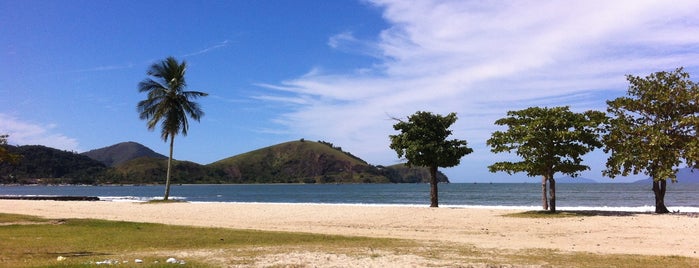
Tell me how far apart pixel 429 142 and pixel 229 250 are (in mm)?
22821

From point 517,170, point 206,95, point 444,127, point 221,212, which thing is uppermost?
point 206,95

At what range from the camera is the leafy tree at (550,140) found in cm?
3008

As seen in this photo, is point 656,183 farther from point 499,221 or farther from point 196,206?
point 196,206

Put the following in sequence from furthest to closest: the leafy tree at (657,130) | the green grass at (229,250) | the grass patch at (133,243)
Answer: the leafy tree at (657,130), the grass patch at (133,243), the green grass at (229,250)

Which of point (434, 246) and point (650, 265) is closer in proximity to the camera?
point (650, 265)

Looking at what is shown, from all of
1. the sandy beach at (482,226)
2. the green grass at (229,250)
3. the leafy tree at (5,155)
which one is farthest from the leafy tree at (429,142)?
the leafy tree at (5,155)

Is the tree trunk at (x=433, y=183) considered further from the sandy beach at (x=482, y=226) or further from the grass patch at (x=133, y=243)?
the grass patch at (x=133, y=243)

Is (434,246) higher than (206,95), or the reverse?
(206,95)

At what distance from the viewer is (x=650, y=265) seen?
13.0 meters

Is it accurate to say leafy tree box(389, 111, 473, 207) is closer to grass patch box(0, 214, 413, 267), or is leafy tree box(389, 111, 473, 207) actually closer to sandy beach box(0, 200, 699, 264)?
sandy beach box(0, 200, 699, 264)

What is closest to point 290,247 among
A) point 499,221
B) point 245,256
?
point 245,256

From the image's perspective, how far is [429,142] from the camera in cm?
3653

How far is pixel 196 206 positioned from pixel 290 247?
26.4 m

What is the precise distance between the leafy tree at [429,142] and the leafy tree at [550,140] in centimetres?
535
